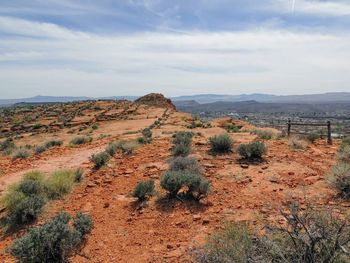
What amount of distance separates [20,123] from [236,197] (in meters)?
39.1

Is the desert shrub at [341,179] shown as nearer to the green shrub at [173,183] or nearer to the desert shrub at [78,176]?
the green shrub at [173,183]

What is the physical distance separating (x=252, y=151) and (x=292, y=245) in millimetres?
7144

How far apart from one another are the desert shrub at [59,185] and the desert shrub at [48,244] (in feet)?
9.37

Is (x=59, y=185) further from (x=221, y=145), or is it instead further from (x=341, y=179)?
(x=341, y=179)

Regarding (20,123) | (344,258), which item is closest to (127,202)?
(344,258)

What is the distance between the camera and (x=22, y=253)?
20.4ft

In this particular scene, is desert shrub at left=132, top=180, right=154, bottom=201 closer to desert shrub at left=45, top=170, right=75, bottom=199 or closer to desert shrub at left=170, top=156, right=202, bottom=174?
desert shrub at left=170, top=156, right=202, bottom=174

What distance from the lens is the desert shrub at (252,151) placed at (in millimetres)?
11789

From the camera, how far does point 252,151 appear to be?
1180cm

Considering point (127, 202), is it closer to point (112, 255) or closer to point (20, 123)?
point (112, 255)

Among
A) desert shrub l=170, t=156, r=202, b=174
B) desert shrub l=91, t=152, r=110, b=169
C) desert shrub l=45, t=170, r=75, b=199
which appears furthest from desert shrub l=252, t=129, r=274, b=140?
desert shrub l=45, t=170, r=75, b=199

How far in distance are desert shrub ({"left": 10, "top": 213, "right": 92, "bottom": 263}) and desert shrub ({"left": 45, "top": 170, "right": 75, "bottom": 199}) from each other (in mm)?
2856

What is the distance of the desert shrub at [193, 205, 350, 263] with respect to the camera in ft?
14.0

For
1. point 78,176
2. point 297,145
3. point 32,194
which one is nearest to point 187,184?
point 32,194
